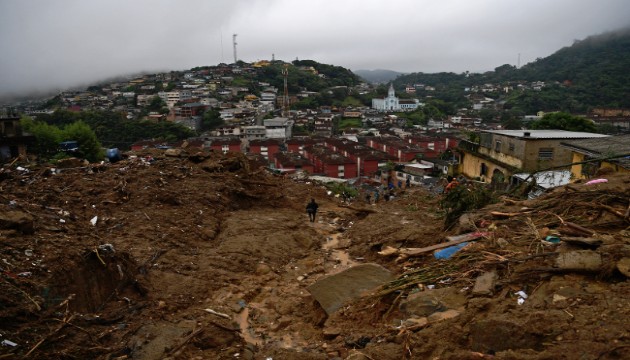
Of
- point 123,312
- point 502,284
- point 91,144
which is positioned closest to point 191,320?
point 123,312

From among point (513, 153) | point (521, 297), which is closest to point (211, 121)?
point (513, 153)

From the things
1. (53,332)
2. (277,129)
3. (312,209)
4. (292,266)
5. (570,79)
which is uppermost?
(570,79)

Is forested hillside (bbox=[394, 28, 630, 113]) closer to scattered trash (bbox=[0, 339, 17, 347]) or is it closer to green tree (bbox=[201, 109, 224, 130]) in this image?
green tree (bbox=[201, 109, 224, 130])

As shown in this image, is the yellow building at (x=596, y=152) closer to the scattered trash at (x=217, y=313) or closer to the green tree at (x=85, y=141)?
the scattered trash at (x=217, y=313)

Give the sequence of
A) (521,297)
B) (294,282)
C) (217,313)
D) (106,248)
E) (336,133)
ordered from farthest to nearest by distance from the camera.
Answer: (336,133) → (294,282) → (106,248) → (217,313) → (521,297)

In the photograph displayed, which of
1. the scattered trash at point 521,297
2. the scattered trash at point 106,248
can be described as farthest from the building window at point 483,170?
the scattered trash at point 106,248

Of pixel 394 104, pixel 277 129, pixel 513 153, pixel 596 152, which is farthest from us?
pixel 394 104

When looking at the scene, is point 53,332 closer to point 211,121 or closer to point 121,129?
point 121,129
